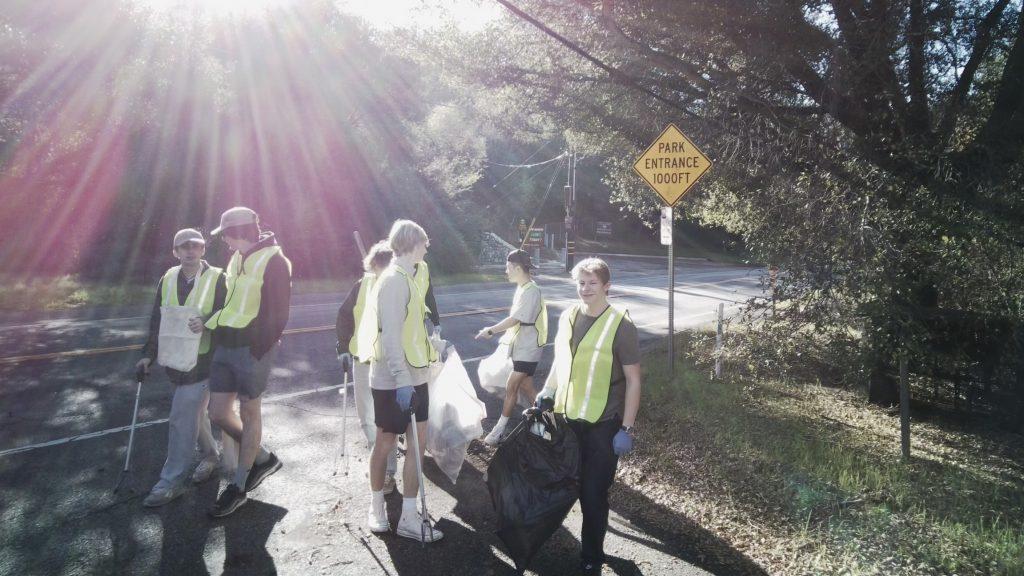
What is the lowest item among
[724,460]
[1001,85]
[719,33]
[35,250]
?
[724,460]

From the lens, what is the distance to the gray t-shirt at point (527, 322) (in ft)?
18.8

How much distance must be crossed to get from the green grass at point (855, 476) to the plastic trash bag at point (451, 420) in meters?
1.76

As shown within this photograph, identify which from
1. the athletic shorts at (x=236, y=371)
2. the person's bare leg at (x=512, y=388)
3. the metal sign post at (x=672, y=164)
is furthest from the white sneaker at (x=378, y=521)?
the metal sign post at (x=672, y=164)

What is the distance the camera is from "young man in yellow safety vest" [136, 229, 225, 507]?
173 inches

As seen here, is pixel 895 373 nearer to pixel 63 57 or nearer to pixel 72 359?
pixel 72 359

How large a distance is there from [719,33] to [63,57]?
528 inches

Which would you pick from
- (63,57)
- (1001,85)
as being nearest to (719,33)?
(1001,85)

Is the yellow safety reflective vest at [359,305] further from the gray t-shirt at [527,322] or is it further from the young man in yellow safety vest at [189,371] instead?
the gray t-shirt at [527,322]

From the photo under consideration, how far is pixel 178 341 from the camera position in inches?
172

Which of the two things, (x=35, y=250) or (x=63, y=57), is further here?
(x=35, y=250)

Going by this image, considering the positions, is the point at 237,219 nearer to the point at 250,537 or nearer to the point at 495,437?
the point at 250,537

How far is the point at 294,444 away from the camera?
18.2 ft

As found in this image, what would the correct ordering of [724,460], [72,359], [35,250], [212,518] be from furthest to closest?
[35,250] < [72,359] < [724,460] < [212,518]

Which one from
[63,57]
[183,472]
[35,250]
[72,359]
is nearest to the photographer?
[183,472]
